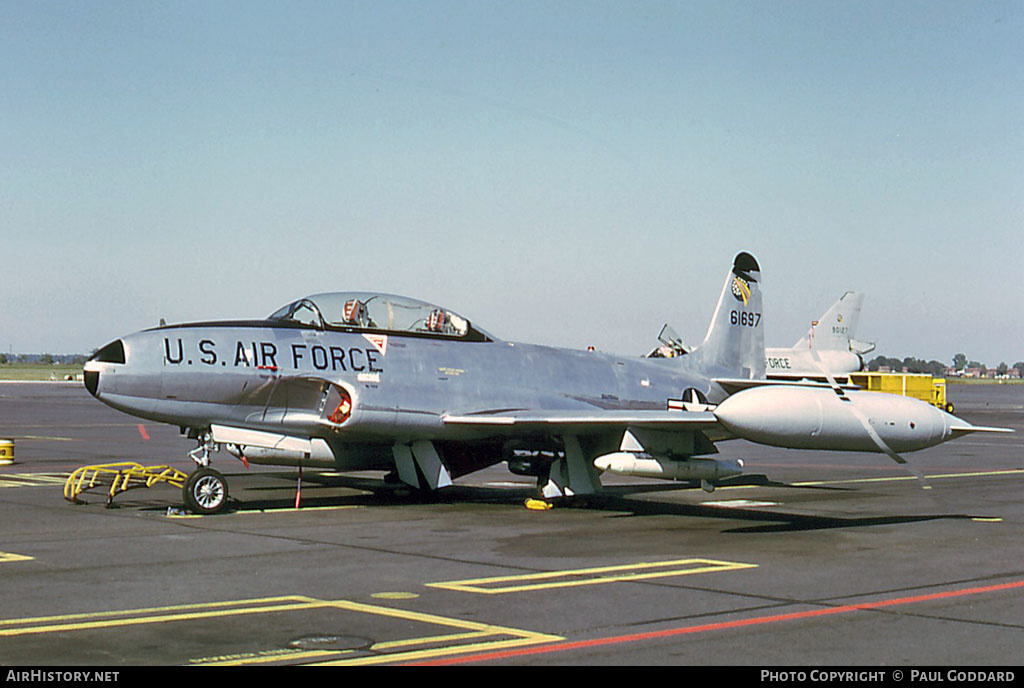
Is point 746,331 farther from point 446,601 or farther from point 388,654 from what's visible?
point 388,654

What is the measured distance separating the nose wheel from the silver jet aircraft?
0.02 meters

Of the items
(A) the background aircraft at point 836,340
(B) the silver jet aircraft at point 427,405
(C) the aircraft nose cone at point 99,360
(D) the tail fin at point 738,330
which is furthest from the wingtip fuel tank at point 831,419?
(A) the background aircraft at point 836,340

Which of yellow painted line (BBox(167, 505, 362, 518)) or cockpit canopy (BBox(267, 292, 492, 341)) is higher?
cockpit canopy (BBox(267, 292, 492, 341))

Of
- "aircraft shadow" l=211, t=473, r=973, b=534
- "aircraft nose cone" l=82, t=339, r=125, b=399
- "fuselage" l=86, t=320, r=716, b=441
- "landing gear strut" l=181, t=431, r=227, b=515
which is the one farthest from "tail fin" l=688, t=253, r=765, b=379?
"aircraft nose cone" l=82, t=339, r=125, b=399

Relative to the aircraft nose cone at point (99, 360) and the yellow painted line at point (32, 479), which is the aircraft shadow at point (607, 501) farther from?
the yellow painted line at point (32, 479)

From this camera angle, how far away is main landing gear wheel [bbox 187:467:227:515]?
16.0 meters

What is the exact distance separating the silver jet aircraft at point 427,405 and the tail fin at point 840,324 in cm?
5425

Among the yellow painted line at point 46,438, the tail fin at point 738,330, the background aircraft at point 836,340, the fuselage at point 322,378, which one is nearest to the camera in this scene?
the fuselage at point 322,378

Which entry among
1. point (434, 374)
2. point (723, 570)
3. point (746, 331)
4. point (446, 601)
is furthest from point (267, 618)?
point (746, 331)

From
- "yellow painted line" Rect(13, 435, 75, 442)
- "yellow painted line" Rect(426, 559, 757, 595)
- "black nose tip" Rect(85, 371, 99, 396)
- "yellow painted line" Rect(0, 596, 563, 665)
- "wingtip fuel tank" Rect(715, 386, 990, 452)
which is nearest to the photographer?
"yellow painted line" Rect(0, 596, 563, 665)

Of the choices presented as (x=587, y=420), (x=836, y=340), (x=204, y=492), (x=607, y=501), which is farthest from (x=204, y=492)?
(x=836, y=340)

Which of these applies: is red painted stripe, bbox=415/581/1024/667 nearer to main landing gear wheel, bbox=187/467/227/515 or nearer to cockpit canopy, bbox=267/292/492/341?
main landing gear wheel, bbox=187/467/227/515

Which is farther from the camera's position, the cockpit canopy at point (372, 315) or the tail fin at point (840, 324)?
the tail fin at point (840, 324)

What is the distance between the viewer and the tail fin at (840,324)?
236 feet
